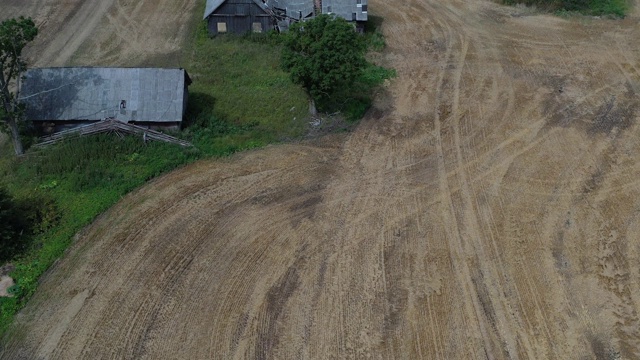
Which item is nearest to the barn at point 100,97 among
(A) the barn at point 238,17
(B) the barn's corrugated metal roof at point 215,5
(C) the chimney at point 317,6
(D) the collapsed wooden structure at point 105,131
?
(D) the collapsed wooden structure at point 105,131

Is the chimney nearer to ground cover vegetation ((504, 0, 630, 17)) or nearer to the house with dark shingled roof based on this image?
the house with dark shingled roof

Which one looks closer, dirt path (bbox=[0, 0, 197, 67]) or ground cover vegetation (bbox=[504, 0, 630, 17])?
dirt path (bbox=[0, 0, 197, 67])

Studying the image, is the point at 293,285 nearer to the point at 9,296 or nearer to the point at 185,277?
the point at 185,277

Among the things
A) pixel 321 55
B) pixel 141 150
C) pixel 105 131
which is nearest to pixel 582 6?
pixel 321 55

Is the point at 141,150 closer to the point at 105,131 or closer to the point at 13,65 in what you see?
the point at 105,131

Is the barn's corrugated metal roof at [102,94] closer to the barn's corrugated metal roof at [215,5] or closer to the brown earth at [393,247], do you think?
the brown earth at [393,247]

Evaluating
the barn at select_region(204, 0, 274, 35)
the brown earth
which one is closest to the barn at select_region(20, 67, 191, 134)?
the brown earth
